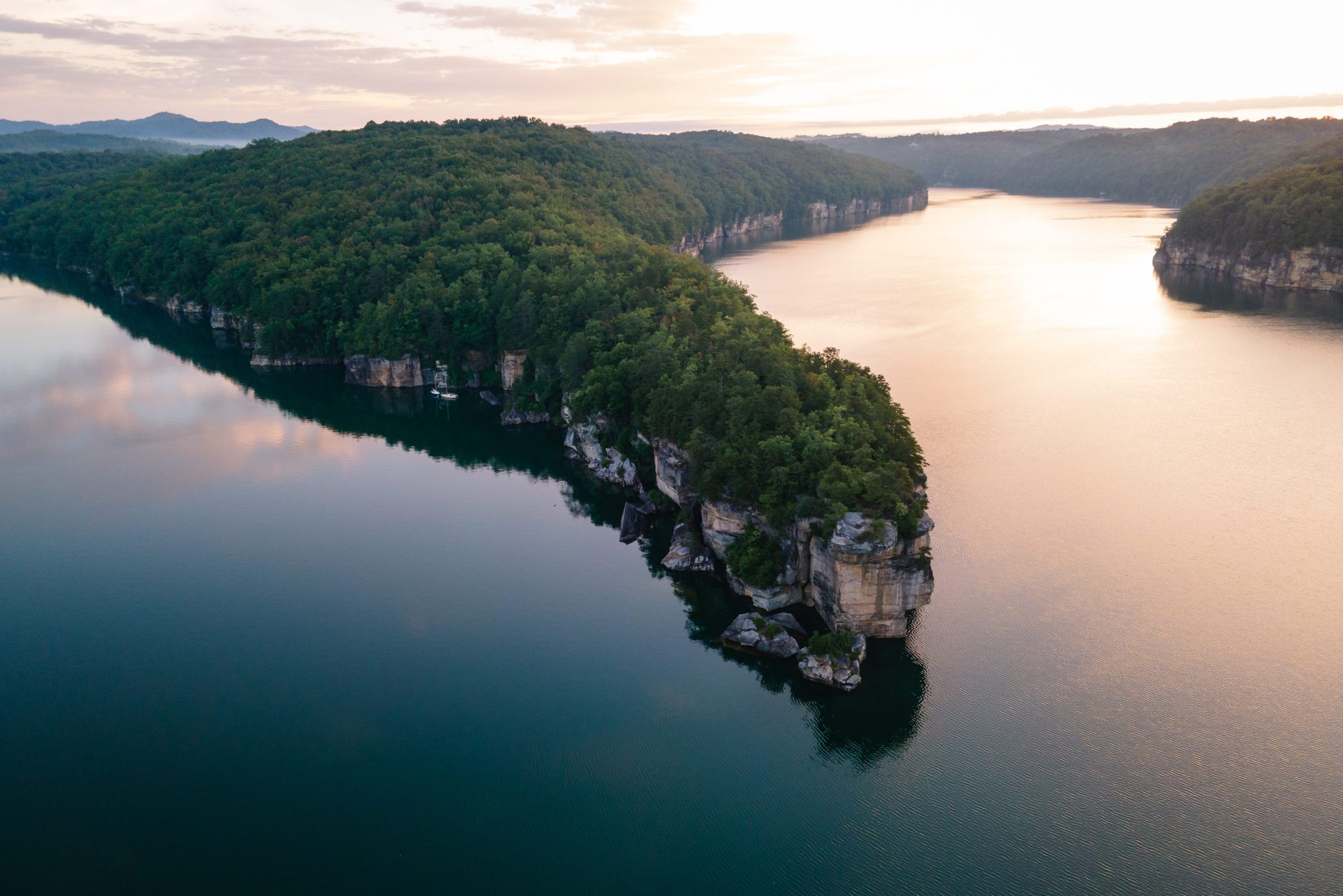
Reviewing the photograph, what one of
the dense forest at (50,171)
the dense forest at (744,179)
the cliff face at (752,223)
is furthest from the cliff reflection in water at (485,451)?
the dense forest at (744,179)

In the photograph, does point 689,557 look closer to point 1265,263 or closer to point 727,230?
point 1265,263

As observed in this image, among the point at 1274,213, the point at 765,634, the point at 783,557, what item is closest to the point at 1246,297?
the point at 1274,213

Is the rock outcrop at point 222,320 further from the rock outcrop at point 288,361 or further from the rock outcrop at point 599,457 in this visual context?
the rock outcrop at point 599,457

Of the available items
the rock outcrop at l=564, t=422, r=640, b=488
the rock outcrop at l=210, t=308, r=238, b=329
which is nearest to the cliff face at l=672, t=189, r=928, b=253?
the rock outcrop at l=210, t=308, r=238, b=329

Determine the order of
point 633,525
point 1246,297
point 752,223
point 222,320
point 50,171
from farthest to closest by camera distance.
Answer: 1. point 752,223
2. point 50,171
3. point 1246,297
4. point 222,320
5. point 633,525

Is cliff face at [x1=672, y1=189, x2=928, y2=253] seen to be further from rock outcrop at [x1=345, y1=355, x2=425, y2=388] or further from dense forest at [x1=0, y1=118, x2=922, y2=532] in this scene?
rock outcrop at [x1=345, y1=355, x2=425, y2=388]
